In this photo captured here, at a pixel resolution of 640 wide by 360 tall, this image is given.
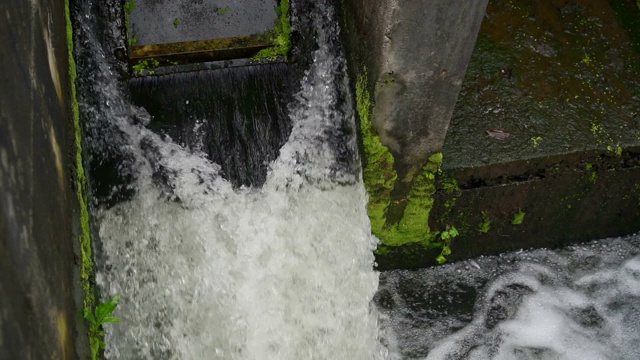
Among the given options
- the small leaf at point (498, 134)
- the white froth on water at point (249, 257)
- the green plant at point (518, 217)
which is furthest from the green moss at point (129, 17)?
the green plant at point (518, 217)

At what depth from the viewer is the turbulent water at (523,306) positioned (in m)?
3.49

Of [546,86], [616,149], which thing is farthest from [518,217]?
[546,86]

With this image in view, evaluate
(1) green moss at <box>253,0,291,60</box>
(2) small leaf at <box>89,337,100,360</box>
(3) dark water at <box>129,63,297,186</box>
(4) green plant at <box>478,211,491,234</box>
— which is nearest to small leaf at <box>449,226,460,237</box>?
(4) green plant at <box>478,211,491,234</box>

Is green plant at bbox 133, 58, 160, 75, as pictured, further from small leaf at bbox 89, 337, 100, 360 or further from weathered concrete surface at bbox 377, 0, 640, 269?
weathered concrete surface at bbox 377, 0, 640, 269

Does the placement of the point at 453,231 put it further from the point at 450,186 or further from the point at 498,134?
the point at 498,134

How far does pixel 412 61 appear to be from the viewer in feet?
9.20

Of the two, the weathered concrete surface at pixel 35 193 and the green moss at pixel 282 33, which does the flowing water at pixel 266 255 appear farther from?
the weathered concrete surface at pixel 35 193

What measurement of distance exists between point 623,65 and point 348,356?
7.31 feet

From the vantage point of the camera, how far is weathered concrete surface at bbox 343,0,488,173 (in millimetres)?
2648

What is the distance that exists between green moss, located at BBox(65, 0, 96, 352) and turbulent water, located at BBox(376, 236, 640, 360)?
5.25 ft

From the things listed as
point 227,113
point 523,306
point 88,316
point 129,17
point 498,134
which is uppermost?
point 129,17

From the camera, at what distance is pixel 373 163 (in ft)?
10.5

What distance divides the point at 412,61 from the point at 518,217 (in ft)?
4.16

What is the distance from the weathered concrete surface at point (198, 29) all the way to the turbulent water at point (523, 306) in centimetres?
154
